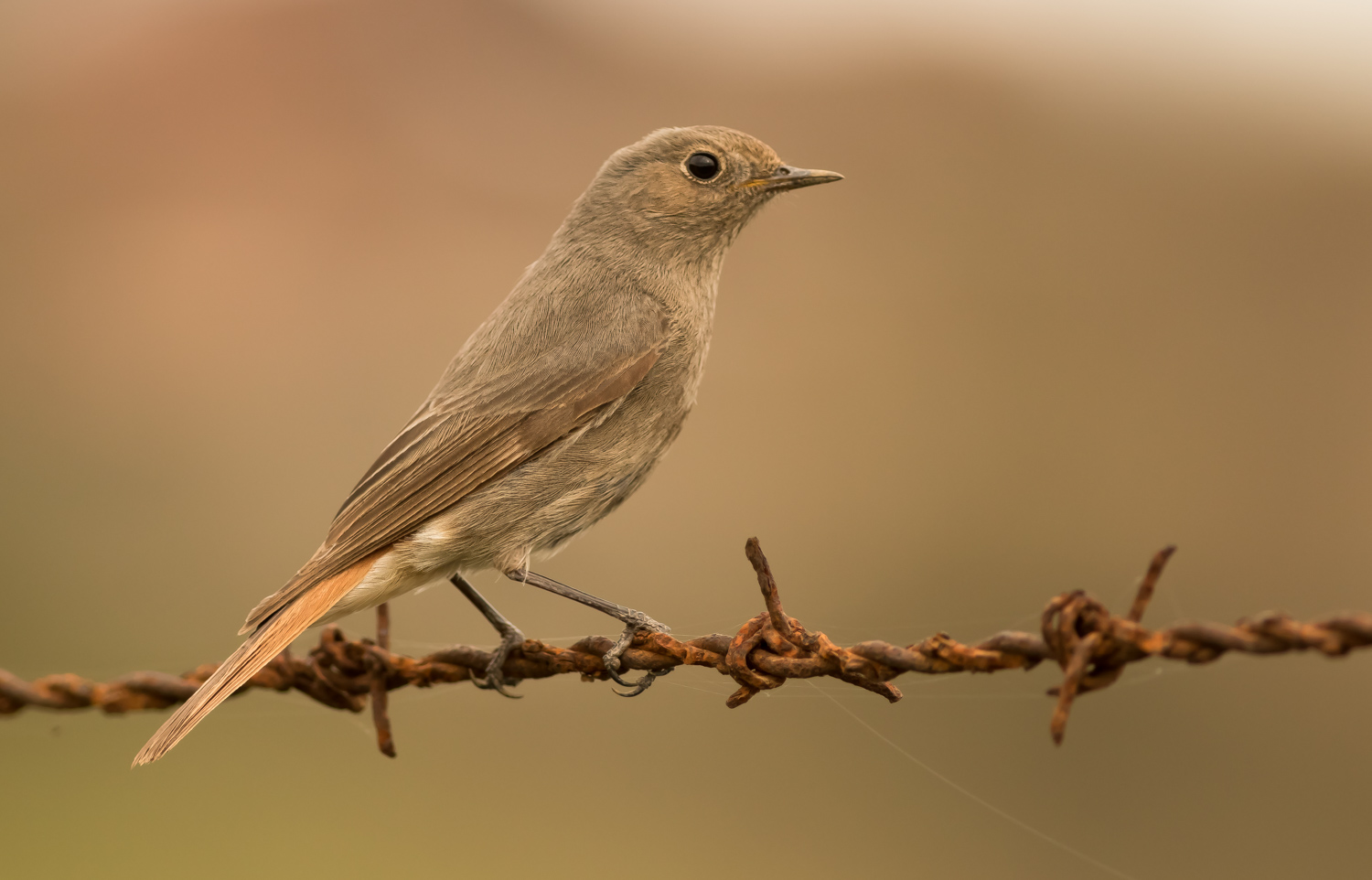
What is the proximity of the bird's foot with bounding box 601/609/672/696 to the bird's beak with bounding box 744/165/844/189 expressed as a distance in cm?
191

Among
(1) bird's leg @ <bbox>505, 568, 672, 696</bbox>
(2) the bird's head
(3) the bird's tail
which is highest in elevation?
(2) the bird's head

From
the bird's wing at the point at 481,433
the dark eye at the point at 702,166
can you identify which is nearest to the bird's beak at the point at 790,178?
the dark eye at the point at 702,166

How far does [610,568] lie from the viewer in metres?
10.1

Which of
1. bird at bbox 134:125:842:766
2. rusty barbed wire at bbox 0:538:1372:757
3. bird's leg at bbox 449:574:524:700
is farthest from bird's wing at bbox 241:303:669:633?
bird's leg at bbox 449:574:524:700

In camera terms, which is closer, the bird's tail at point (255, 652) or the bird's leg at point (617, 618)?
the bird's tail at point (255, 652)

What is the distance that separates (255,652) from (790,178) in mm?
2708

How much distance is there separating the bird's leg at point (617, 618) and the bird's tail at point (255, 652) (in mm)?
555

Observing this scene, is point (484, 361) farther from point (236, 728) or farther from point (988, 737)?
point (236, 728)

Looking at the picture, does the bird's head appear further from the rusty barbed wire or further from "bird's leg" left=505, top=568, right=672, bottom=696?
the rusty barbed wire

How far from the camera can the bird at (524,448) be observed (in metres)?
3.66

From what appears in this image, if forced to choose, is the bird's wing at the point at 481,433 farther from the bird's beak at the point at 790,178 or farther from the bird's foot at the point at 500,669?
the bird's beak at the point at 790,178

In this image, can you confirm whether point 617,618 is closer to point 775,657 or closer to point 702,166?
point 775,657

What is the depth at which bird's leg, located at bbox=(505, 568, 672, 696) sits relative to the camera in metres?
3.04

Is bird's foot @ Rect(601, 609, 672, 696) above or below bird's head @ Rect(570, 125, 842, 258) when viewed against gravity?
below
